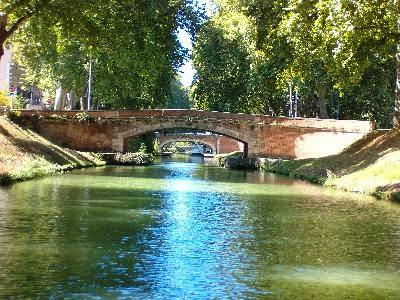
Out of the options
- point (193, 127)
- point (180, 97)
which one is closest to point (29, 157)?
point (193, 127)

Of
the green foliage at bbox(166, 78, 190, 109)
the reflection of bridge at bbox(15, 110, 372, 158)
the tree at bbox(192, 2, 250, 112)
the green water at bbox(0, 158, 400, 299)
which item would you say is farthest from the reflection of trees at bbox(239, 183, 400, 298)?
the green foliage at bbox(166, 78, 190, 109)

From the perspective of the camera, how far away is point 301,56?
42875 mm

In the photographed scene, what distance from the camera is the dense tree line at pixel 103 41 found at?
3547cm

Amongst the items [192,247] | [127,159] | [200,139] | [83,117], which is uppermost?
[200,139]

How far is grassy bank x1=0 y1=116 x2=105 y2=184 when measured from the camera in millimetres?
34188

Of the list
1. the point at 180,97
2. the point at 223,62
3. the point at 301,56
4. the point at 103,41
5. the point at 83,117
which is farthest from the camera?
the point at 180,97

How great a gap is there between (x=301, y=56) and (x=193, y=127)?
21.3 m

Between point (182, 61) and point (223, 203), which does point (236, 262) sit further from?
point (182, 61)

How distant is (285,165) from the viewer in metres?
53.8

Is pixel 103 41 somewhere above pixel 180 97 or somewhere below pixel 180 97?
below

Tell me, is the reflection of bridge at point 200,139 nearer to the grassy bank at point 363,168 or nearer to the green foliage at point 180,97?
the green foliage at point 180,97

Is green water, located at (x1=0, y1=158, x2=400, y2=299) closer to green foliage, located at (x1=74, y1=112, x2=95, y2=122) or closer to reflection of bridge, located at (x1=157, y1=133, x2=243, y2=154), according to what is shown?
green foliage, located at (x1=74, y1=112, x2=95, y2=122)

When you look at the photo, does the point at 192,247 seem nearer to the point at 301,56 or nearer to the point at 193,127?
the point at 301,56

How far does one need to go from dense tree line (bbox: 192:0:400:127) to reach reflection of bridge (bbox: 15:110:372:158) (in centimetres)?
352
